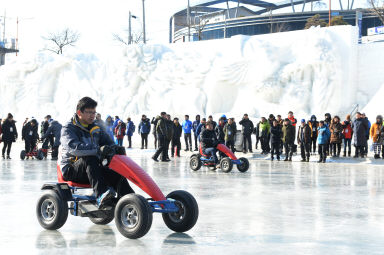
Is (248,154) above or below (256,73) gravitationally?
below

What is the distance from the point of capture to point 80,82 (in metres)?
38.2

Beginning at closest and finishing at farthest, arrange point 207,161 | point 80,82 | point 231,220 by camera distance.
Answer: point 231,220 < point 207,161 < point 80,82

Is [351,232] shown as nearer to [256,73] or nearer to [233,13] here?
[256,73]

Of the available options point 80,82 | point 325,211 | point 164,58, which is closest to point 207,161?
point 325,211

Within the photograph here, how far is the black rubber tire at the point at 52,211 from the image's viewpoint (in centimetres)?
654

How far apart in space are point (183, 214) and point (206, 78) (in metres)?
26.7

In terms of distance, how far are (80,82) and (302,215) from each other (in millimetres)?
31589

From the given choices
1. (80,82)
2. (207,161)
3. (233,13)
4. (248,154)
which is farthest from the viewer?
(233,13)

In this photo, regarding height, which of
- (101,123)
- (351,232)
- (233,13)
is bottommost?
(351,232)

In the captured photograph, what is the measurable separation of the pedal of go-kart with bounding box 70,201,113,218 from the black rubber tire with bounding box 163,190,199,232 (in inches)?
27.2

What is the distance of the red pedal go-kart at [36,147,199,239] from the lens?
5.99 meters

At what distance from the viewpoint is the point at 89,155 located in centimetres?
636

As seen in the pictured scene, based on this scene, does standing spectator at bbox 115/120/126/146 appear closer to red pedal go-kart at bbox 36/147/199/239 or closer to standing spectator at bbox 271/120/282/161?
standing spectator at bbox 271/120/282/161

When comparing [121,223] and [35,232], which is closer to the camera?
[121,223]
